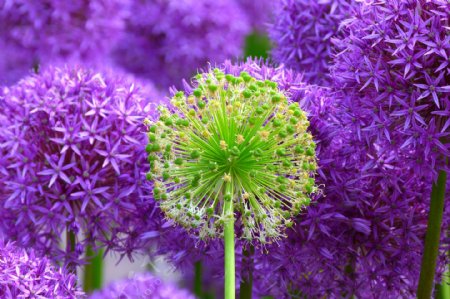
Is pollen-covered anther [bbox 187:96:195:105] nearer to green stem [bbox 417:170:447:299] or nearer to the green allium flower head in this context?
the green allium flower head

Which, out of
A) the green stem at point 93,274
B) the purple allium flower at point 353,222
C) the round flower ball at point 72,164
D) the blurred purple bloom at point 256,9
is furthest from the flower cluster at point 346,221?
the blurred purple bloom at point 256,9

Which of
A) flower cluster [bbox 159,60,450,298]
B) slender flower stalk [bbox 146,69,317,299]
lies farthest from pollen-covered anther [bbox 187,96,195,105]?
flower cluster [bbox 159,60,450,298]

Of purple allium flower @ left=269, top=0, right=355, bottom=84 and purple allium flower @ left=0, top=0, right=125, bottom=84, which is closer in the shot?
purple allium flower @ left=269, top=0, right=355, bottom=84

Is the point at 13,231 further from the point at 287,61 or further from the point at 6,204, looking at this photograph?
the point at 287,61

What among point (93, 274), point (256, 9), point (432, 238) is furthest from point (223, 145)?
point (256, 9)

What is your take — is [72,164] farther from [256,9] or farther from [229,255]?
[256,9]

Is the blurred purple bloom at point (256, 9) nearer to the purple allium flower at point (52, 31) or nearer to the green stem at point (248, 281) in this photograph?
the purple allium flower at point (52, 31)

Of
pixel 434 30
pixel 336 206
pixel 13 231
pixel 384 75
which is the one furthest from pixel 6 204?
pixel 434 30
